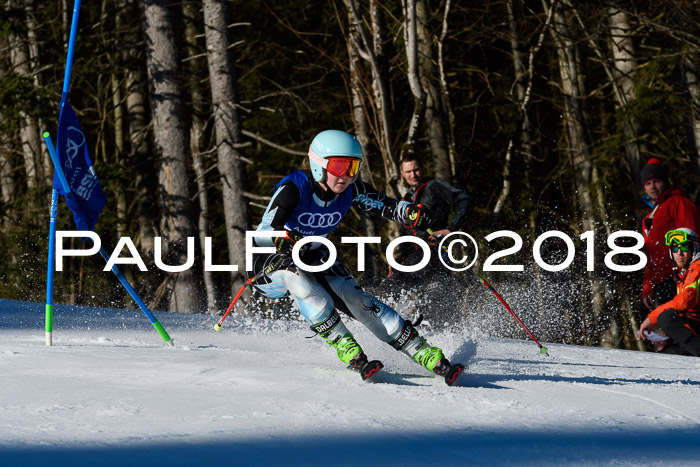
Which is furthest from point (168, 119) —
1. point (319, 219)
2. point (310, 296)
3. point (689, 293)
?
point (310, 296)

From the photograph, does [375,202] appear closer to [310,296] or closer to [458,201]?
[310,296]

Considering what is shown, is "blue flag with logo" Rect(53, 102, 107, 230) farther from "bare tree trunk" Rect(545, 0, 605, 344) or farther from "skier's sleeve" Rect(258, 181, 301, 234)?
"bare tree trunk" Rect(545, 0, 605, 344)

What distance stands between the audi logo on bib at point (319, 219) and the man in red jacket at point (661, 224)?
3.69m

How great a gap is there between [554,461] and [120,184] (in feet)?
44.2

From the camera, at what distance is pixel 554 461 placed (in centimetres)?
298

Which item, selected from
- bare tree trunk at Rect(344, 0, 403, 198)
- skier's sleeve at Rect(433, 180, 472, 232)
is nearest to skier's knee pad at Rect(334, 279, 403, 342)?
skier's sleeve at Rect(433, 180, 472, 232)

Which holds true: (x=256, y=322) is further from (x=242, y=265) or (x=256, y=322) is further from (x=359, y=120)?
(x=359, y=120)

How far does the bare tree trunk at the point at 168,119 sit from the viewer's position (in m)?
12.4

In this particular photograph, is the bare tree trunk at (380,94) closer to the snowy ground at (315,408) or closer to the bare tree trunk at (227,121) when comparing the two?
the bare tree trunk at (227,121)

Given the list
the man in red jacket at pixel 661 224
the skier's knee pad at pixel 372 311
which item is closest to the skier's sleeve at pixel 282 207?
the skier's knee pad at pixel 372 311

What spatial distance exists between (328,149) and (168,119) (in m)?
8.25

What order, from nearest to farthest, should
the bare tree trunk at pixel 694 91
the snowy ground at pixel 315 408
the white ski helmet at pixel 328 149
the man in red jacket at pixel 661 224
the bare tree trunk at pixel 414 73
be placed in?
the snowy ground at pixel 315 408
the white ski helmet at pixel 328 149
the man in red jacket at pixel 661 224
the bare tree trunk at pixel 694 91
the bare tree trunk at pixel 414 73

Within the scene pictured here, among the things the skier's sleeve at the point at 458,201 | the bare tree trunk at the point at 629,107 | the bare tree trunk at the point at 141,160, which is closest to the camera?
the skier's sleeve at the point at 458,201

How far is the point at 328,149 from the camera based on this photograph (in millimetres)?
4824
